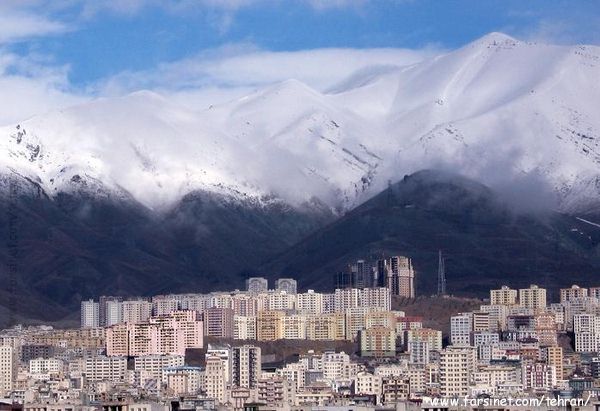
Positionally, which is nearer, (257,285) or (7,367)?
(7,367)

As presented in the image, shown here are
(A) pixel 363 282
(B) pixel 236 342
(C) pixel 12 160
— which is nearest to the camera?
(B) pixel 236 342

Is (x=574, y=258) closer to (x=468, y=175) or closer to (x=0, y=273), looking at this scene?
(x=468, y=175)

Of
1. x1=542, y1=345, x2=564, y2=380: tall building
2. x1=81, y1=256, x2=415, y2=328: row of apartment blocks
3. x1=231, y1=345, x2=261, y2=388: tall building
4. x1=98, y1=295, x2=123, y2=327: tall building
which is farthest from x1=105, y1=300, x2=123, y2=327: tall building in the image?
x1=231, y1=345, x2=261, y2=388: tall building

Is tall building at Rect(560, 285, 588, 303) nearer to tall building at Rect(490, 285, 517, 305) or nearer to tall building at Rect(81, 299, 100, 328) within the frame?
tall building at Rect(490, 285, 517, 305)

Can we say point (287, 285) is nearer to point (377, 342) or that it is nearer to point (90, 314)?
point (90, 314)

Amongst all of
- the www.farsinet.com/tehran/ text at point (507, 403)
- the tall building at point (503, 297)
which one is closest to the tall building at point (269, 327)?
the tall building at point (503, 297)

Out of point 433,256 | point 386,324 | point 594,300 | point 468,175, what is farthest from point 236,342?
point 468,175

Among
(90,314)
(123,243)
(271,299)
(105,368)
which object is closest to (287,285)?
(271,299)
